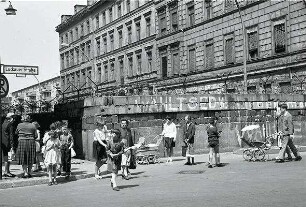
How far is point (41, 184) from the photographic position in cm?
1309

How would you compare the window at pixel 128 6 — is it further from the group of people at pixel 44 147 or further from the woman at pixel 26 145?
the woman at pixel 26 145

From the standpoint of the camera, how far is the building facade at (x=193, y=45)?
1183 inches

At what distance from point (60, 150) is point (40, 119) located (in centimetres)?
1454

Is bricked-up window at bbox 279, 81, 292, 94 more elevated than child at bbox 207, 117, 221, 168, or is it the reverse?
bricked-up window at bbox 279, 81, 292, 94

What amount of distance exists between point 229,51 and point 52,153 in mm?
24441

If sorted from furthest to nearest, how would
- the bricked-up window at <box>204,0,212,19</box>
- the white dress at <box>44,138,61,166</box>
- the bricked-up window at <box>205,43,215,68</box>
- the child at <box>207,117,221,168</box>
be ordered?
the bricked-up window at <box>204,0,212,19</box> < the bricked-up window at <box>205,43,215,68</box> < the child at <box>207,117,221,168</box> < the white dress at <box>44,138,61,166</box>

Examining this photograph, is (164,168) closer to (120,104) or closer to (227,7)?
(120,104)

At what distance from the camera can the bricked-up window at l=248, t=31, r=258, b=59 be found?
108 feet

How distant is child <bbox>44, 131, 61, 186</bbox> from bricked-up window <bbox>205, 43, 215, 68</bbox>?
25.2 metres

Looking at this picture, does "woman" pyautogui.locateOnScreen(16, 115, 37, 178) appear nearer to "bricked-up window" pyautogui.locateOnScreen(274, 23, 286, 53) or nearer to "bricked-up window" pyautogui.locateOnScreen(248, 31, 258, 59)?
"bricked-up window" pyautogui.locateOnScreen(274, 23, 286, 53)

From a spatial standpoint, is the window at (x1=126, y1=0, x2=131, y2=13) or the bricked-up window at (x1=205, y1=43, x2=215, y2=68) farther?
the window at (x1=126, y1=0, x2=131, y2=13)

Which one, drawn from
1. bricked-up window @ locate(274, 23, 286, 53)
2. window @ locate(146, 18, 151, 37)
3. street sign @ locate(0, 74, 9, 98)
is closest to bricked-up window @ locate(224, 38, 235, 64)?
bricked-up window @ locate(274, 23, 286, 53)

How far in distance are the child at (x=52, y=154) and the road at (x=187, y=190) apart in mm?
504

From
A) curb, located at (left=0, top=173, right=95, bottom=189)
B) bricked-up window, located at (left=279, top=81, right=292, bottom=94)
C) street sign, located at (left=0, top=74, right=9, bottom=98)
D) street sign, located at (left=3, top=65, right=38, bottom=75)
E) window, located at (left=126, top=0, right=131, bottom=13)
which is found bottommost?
curb, located at (left=0, top=173, right=95, bottom=189)
